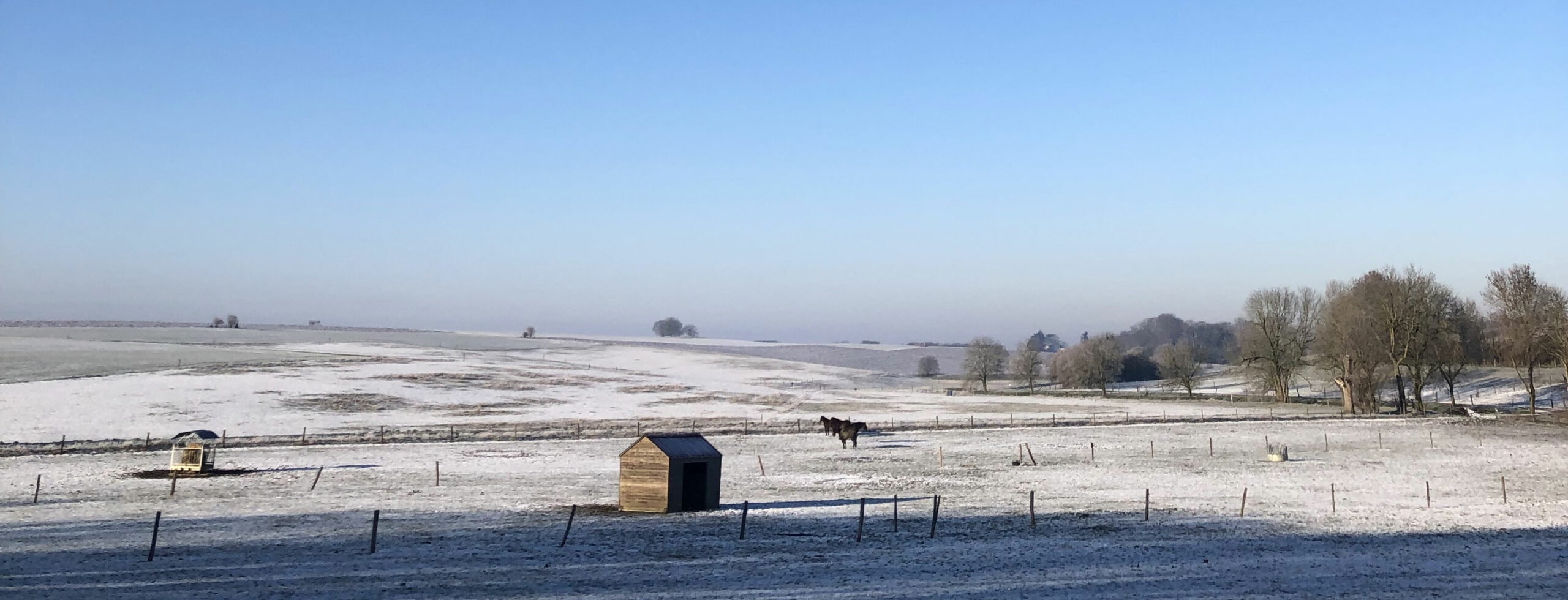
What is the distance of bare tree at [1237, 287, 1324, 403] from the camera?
8981 centimetres

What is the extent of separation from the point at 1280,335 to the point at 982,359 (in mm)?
34006

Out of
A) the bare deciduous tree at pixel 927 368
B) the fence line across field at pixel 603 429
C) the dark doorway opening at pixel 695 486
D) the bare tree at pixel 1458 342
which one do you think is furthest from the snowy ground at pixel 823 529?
the bare deciduous tree at pixel 927 368

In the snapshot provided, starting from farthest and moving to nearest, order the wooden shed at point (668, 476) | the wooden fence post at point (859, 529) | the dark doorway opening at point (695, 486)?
the dark doorway opening at point (695, 486)
the wooden shed at point (668, 476)
the wooden fence post at point (859, 529)

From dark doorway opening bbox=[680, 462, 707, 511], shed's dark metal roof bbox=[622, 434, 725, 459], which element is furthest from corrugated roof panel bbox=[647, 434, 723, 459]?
dark doorway opening bbox=[680, 462, 707, 511]

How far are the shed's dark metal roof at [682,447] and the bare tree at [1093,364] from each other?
78.0 metres

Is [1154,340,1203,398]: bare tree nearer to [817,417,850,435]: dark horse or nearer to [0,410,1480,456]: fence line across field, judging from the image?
[0,410,1480,456]: fence line across field

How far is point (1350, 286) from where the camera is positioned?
8825cm

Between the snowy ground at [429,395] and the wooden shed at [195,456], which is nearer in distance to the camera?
the wooden shed at [195,456]

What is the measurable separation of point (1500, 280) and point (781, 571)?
71.0 metres

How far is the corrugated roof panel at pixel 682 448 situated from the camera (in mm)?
32422

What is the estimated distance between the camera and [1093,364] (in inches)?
4252

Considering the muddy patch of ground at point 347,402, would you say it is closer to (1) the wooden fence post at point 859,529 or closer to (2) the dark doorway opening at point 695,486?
(2) the dark doorway opening at point 695,486

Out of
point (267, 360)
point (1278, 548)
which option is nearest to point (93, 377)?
point (267, 360)

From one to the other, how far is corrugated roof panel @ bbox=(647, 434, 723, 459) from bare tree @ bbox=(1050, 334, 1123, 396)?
7797cm
